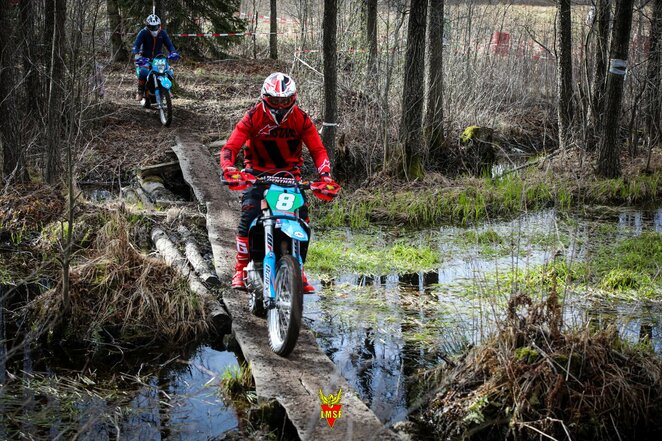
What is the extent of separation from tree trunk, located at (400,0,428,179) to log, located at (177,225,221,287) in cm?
436

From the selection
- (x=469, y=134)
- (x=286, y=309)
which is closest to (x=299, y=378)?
(x=286, y=309)

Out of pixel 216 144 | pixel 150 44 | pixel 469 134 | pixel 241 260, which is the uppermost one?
Result: pixel 150 44

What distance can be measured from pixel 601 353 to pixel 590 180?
7.84m

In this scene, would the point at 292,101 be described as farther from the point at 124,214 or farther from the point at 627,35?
the point at 627,35

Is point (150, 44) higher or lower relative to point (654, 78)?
higher

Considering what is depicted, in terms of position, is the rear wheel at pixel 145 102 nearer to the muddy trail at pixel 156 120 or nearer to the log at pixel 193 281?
the muddy trail at pixel 156 120

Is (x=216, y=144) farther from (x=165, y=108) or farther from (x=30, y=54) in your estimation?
(x=30, y=54)

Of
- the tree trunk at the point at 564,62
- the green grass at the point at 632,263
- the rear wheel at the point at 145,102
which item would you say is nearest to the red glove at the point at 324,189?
the green grass at the point at 632,263

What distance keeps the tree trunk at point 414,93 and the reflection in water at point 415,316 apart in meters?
2.77

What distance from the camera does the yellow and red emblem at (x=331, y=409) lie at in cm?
489

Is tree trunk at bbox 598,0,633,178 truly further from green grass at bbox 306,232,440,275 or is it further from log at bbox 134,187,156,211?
log at bbox 134,187,156,211

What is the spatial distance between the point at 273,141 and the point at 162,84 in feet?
27.1

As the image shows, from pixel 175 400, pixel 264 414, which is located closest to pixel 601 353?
pixel 264 414

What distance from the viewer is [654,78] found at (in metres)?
14.3
